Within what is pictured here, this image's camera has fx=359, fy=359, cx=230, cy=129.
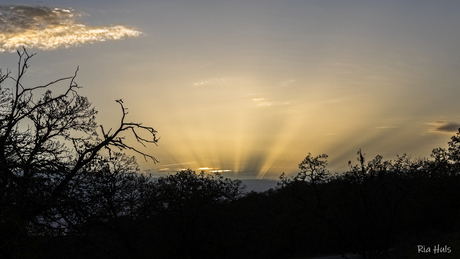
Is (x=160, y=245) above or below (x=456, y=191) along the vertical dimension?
below

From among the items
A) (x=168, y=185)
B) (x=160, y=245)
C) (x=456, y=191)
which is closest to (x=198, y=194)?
(x=168, y=185)

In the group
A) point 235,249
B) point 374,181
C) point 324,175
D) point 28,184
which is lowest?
point 235,249

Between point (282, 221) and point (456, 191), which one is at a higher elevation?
point (456, 191)

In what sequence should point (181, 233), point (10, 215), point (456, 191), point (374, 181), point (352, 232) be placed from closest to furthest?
point (10, 215), point (352, 232), point (374, 181), point (181, 233), point (456, 191)

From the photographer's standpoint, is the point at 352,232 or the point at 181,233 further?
the point at 181,233

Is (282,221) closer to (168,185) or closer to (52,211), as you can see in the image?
(168,185)

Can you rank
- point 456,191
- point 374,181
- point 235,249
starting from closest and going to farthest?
point 374,181
point 235,249
point 456,191

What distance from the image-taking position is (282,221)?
59.1 metres

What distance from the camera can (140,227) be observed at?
105 feet

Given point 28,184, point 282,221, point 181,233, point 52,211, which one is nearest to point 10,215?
point 28,184

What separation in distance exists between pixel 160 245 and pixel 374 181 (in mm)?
28367

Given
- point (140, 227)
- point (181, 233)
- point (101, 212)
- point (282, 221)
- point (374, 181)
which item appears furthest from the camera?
point (282, 221)

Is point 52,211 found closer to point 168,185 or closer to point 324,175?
point 168,185

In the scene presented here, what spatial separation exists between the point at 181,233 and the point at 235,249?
267 inches
